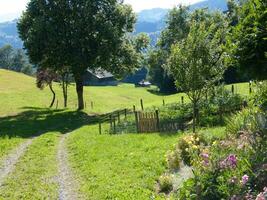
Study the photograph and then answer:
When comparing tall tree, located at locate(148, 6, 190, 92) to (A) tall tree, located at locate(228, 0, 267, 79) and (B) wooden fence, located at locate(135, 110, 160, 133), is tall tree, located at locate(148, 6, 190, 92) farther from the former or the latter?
(A) tall tree, located at locate(228, 0, 267, 79)

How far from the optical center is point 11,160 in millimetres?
24125

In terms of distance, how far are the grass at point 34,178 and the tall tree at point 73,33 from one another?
2514 cm

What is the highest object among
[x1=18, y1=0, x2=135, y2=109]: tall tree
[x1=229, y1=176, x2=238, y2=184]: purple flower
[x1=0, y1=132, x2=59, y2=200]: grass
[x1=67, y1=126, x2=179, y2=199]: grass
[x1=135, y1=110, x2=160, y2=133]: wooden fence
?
[x1=18, y1=0, x2=135, y2=109]: tall tree

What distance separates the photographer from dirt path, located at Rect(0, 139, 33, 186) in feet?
69.2

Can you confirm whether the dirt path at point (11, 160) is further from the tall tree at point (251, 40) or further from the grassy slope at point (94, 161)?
the tall tree at point (251, 40)

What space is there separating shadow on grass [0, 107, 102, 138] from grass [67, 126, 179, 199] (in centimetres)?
955

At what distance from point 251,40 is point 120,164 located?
829 centimetres

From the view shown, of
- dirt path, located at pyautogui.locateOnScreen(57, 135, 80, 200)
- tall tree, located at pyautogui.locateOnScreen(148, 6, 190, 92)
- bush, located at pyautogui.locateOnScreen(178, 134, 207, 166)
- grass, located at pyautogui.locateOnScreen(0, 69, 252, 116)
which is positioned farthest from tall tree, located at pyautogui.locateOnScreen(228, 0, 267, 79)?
tall tree, located at pyautogui.locateOnScreen(148, 6, 190, 92)

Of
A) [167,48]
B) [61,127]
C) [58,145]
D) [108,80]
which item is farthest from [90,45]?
[108,80]

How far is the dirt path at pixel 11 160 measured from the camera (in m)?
21.1

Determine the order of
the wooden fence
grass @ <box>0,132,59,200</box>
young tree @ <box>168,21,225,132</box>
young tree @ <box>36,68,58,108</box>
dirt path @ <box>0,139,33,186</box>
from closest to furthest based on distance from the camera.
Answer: grass @ <box>0,132,59,200</box>, dirt path @ <box>0,139,33,186</box>, young tree @ <box>168,21,225,132</box>, the wooden fence, young tree @ <box>36,68,58,108</box>

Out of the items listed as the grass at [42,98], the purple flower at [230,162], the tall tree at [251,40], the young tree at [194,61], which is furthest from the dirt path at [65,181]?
the grass at [42,98]

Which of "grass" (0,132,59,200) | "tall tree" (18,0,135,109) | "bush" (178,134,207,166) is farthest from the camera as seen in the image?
"tall tree" (18,0,135,109)

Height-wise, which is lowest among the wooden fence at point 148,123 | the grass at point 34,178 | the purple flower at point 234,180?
the grass at point 34,178
